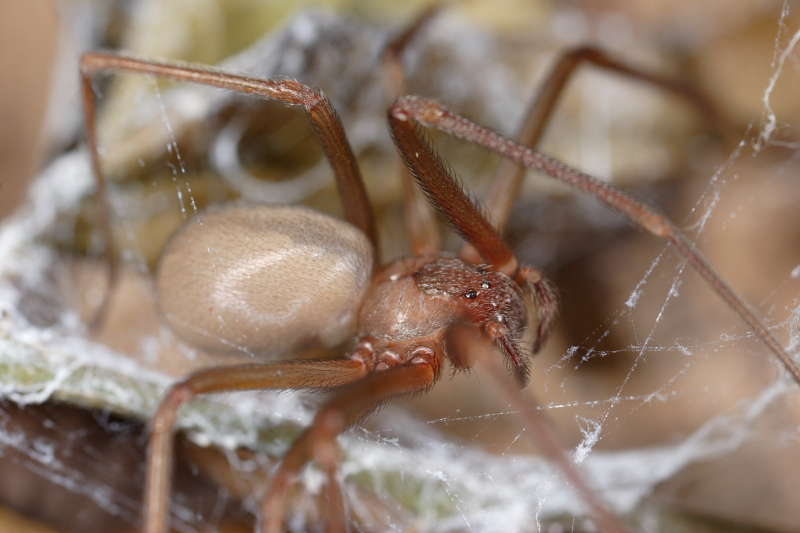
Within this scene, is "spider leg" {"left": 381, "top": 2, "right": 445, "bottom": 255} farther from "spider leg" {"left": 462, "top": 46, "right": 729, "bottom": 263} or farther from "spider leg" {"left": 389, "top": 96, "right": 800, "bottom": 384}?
"spider leg" {"left": 389, "top": 96, "right": 800, "bottom": 384}

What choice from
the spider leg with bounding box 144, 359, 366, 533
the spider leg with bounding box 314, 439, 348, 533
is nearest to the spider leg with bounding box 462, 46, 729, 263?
the spider leg with bounding box 144, 359, 366, 533

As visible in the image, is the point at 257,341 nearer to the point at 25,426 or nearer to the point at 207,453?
the point at 207,453

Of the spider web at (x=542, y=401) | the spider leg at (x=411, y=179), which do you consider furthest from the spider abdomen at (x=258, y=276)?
the spider leg at (x=411, y=179)

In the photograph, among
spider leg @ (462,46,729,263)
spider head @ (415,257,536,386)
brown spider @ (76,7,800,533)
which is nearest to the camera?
brown spider @ (76,7,800,533)

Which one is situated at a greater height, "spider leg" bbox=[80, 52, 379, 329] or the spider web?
"spider leg" bbox=[80, 52, 379, 329]

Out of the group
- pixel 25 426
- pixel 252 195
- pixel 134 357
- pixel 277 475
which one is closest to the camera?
pixel 277 475

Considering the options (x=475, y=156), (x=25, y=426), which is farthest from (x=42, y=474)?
(x=475, y=156)

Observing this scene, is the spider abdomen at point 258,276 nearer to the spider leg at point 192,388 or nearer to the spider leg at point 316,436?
the spider leg at point 192,388
